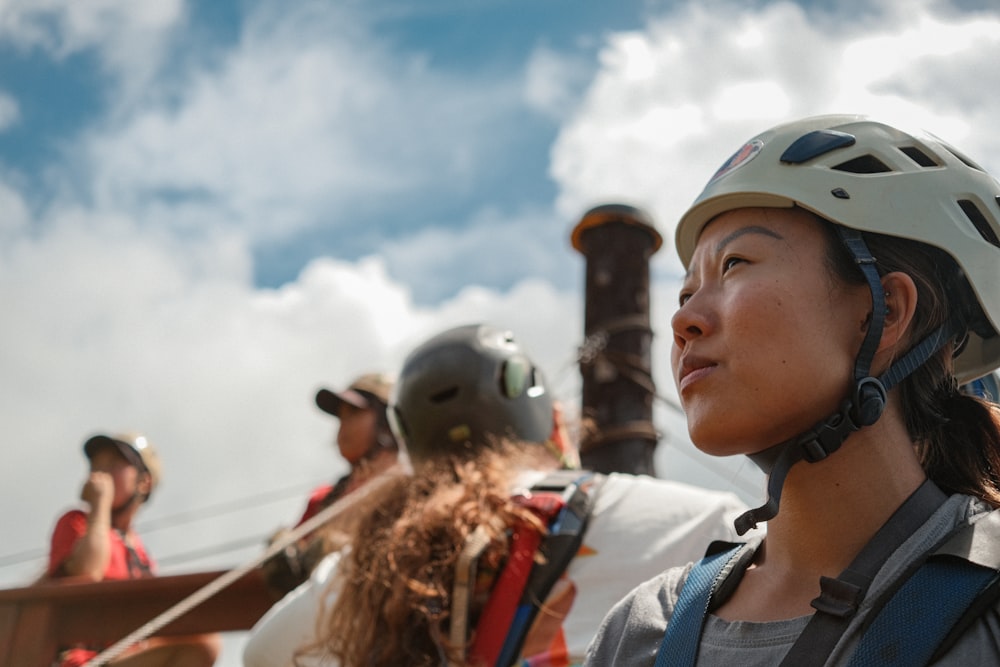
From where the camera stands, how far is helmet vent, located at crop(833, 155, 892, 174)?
2.12 meters

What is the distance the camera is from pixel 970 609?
5.11ft

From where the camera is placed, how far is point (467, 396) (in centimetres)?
424

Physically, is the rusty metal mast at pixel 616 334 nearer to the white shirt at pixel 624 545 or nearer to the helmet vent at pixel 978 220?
the white shirt at pixel 624 545

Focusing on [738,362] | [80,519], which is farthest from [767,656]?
[80,519]

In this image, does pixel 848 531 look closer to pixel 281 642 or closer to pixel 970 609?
pixel 970 609

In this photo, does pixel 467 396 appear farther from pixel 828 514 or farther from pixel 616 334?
pixel 828 514

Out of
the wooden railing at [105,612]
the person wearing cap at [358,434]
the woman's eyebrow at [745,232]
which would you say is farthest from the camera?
the person wearing cap at [358,434]

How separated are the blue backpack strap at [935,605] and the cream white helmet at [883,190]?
0.58 meters

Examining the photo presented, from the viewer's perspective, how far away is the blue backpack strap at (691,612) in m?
1.81

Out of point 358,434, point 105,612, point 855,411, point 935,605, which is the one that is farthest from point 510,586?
point 358,434

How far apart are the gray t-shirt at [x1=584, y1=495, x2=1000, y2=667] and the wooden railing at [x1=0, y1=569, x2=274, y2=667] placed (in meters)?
3.43

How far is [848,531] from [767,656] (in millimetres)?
258

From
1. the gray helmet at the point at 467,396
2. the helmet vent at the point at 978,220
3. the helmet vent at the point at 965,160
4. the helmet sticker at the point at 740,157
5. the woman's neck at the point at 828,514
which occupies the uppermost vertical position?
the helmet sticker at the point at 740,157

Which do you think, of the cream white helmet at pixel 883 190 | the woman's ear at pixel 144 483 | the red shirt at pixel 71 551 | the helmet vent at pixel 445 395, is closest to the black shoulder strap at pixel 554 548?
the helmet vent at pixel 445 395
